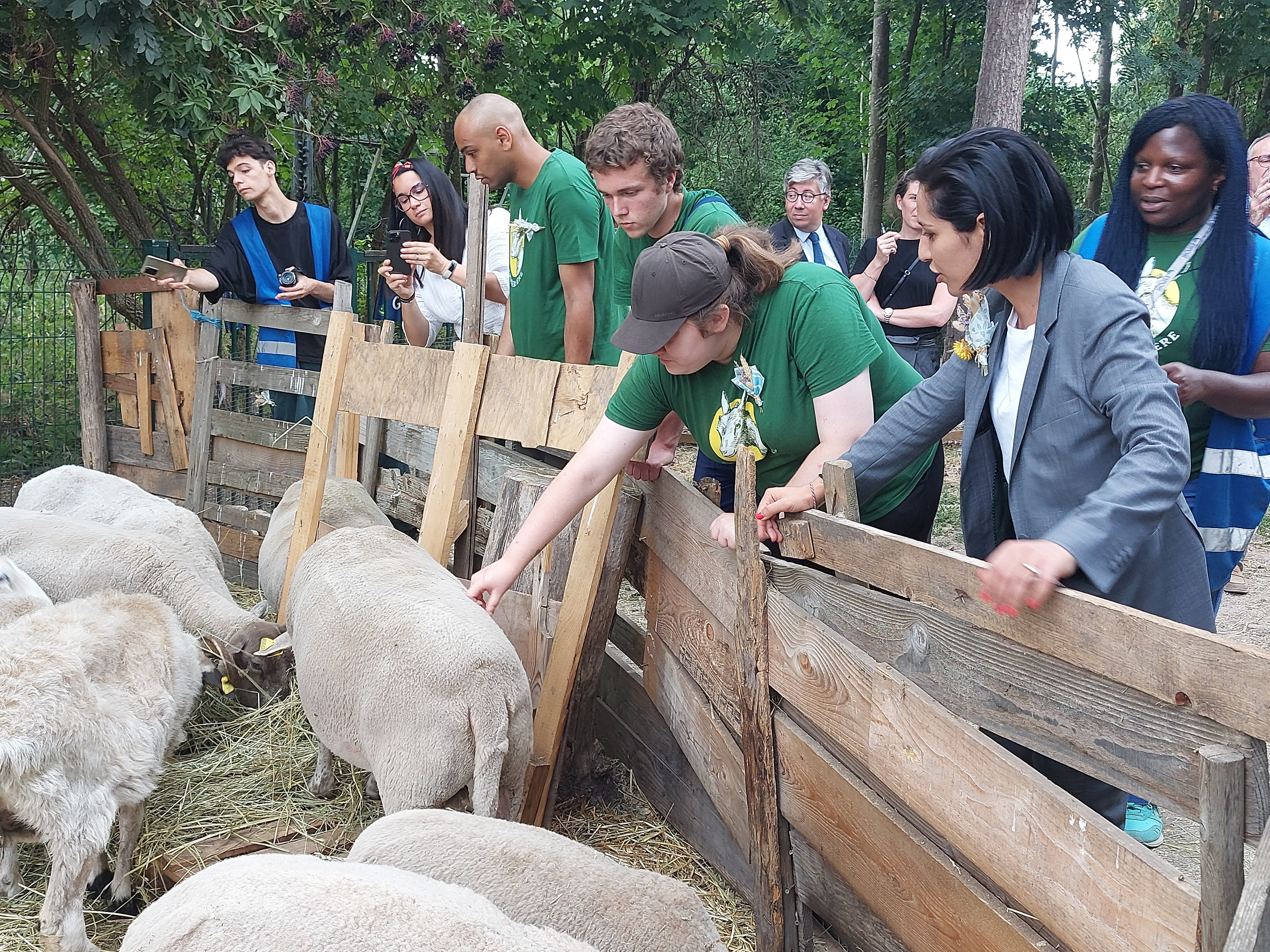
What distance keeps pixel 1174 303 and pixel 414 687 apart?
91.3 inches

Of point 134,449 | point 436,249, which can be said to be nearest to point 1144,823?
point 436,249

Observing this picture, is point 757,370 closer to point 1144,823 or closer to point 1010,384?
point 1010,384

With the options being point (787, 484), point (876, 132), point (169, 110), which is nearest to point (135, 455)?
point (169, 110)

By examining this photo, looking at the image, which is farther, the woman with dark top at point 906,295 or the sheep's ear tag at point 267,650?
the woman with dark top at point 906,295

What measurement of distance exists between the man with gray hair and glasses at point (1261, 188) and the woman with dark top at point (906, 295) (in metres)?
2.47

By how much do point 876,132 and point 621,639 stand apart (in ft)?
38.4

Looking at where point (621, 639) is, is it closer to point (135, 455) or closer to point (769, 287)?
point (769, 287)

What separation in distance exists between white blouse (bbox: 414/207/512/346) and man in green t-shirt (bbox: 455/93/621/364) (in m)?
0.81

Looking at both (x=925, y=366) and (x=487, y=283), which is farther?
(x=925, y=366)

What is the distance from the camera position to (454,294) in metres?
5.71

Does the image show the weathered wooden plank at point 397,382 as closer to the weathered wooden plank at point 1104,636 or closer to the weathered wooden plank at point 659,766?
the weathered wooden plank at point 659,766

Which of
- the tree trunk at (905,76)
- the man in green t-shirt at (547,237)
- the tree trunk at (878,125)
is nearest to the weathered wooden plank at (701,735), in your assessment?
the man in green t-shirt at (547,237)

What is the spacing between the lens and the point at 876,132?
14.3m

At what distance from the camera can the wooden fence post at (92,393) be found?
313 inches
